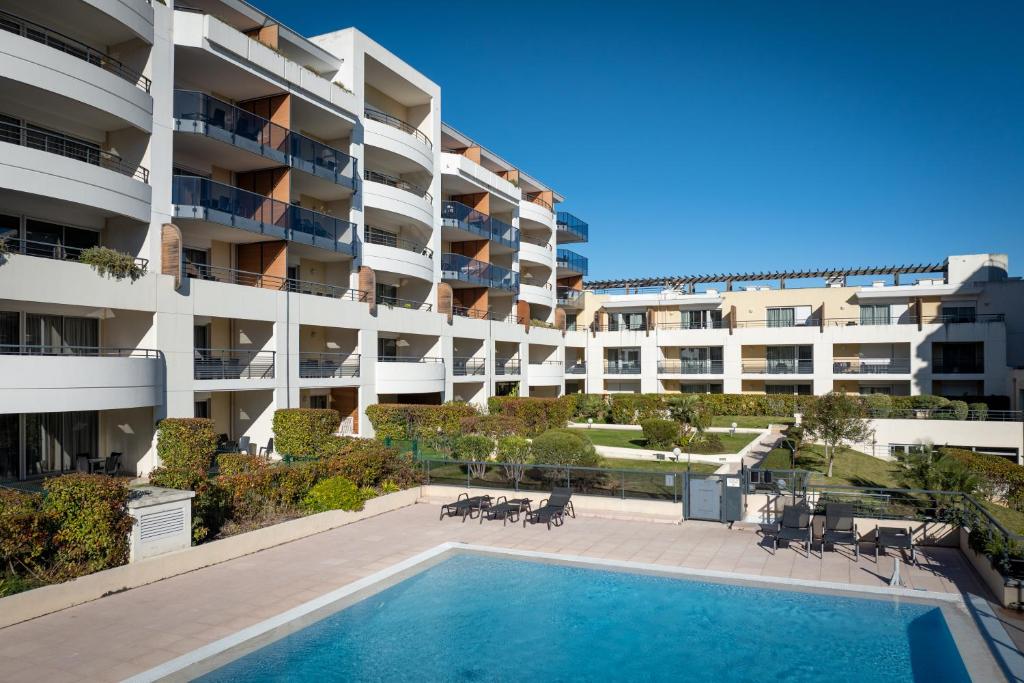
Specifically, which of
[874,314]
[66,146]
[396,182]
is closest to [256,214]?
[66,146]

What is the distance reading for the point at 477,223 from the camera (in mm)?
42312

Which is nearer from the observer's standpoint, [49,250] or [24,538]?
[24,538]

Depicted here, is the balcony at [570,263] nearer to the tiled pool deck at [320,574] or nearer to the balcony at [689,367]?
the balcony at [689,367]

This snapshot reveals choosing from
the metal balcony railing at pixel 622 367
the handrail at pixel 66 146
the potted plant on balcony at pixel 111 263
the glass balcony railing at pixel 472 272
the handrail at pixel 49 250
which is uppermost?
the handrail at pixel 66 146

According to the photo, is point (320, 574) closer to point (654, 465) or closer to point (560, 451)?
point (560, 451)

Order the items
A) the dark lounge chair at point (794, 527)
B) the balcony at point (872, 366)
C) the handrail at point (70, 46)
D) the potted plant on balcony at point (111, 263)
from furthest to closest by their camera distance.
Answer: the balcony at point (872, 366) < the handrail at point (70, 46) < the potted plant on balcony at point (111, 263) < the dark lounge chair at point (794, 527)

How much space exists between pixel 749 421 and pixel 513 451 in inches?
1078

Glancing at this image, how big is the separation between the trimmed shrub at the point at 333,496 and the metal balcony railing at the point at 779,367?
1552 inches

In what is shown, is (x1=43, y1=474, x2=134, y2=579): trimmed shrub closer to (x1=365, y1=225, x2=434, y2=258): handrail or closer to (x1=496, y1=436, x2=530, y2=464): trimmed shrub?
(x1=496, y1=436, x2=530, y2=464): trimmed shrub

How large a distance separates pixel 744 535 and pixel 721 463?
473 inches

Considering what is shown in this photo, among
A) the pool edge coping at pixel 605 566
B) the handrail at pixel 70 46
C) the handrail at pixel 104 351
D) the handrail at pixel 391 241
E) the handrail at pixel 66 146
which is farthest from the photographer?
the handrail at pixel 391 241

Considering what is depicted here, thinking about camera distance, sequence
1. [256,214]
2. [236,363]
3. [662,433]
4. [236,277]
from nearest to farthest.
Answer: [256,214], [236,363], [236,277], [662,433]

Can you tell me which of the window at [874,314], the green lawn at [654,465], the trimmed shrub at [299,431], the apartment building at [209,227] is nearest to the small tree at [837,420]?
the green lawn at [654,465]

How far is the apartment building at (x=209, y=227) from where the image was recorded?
2033 centimetres
